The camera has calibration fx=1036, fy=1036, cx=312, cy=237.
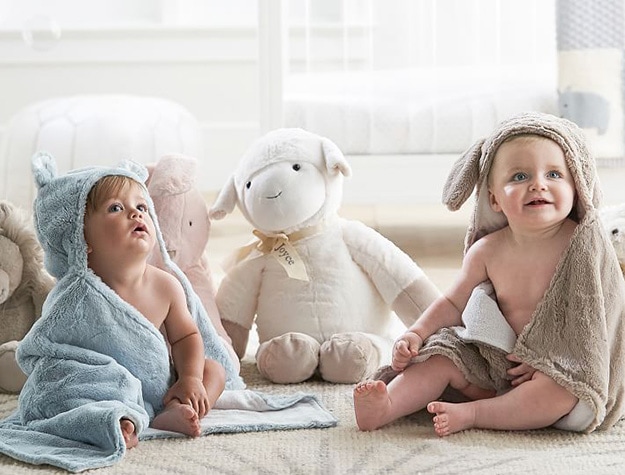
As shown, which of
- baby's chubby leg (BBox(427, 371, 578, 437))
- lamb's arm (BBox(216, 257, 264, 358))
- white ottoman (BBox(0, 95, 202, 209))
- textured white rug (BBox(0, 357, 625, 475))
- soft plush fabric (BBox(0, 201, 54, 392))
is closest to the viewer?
textured white rug (BBox(0, 357, 625, 475))

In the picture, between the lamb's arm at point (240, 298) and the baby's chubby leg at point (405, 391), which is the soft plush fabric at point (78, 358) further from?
the lamb's arm at point (240, 298)

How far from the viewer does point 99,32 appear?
3.84 m

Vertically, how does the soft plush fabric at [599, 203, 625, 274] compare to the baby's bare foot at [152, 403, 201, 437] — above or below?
above

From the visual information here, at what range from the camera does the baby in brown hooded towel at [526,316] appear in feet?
3.92

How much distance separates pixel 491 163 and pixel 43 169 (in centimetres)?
55

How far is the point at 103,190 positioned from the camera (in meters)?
1.25

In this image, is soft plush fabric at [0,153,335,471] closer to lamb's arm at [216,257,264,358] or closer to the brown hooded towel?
the brown hooded towel

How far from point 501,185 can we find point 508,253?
9 centimetres

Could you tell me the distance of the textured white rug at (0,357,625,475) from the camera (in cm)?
109

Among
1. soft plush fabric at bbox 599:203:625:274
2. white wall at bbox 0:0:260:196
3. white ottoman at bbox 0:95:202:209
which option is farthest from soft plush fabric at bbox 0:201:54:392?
white wall at bbox 0:0:260:196

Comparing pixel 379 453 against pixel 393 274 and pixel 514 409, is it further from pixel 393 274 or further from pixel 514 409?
pixel 393 274

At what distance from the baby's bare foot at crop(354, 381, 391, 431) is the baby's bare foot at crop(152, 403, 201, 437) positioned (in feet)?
0.63

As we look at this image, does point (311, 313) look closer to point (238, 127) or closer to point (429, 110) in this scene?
point (429, 110)

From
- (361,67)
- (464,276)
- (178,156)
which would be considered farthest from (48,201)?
(361,67)
